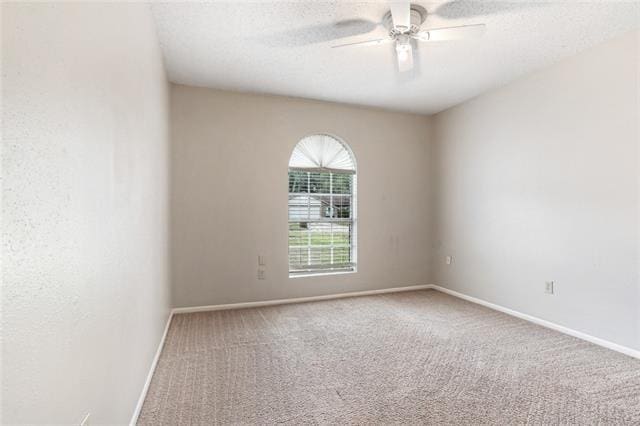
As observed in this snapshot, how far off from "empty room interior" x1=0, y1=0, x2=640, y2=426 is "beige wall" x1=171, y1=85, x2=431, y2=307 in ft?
0.09

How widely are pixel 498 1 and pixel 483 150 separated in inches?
81.1

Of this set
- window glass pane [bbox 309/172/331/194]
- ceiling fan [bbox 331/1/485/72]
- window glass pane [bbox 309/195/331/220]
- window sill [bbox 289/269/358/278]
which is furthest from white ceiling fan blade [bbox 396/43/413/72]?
window sill [bbox 289/269/358/278]

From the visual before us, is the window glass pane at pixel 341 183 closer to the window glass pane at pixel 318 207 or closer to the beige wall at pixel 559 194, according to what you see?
the window glass pane at pixel 318 207

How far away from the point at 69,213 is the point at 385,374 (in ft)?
6.91

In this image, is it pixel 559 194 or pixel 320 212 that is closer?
pixel 559 194

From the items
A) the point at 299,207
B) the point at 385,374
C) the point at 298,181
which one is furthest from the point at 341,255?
the point at 385,374

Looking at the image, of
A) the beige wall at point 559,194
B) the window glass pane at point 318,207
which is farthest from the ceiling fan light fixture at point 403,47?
the window glass pane at point 318,207

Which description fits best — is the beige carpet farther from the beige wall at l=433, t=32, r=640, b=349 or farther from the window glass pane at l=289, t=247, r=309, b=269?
the window glass pane at l=289, t=247, r=309, b=269

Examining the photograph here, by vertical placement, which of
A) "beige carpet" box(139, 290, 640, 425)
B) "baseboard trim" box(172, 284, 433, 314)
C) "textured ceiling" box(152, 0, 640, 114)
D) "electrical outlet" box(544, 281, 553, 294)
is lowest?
"beige carpet" box(139, 290, 640, 425)

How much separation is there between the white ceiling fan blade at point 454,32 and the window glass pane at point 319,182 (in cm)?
228

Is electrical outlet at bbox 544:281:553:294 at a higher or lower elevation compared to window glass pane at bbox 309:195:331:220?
lower

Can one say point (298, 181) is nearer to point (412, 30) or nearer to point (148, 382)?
point (412, 30)

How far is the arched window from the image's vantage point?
4281mm

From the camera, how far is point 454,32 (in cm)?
226
